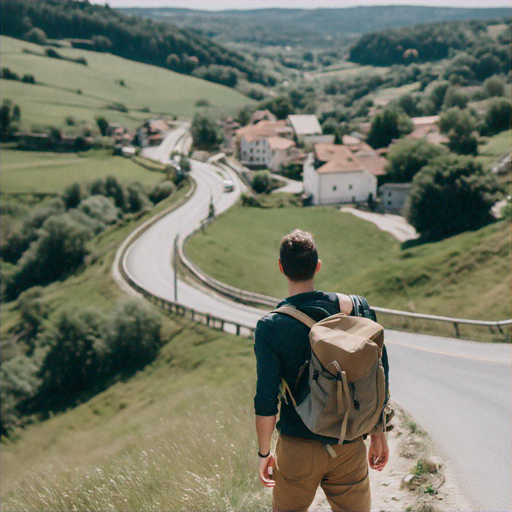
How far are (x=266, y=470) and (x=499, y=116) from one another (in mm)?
83768

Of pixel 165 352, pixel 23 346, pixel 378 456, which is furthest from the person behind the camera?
pixel 23 346

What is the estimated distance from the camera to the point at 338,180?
207ft

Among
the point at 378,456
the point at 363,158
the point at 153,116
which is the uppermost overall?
the point at 378,456

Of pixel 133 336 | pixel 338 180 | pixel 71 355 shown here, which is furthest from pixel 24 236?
pixel 133 336

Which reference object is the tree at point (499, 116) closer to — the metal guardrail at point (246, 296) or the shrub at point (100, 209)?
the metal guardrail at point (246, 296)

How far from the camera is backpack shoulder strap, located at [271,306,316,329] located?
4.00 meters

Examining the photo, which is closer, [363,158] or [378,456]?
[378,456]

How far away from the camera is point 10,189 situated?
75.5m

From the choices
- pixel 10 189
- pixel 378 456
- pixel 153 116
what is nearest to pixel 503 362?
pixel 378 456

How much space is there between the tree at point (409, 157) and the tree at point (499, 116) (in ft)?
59.3

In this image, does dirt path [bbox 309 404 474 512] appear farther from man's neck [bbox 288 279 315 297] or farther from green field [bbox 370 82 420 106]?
green field [bbox 370 82 420 106]

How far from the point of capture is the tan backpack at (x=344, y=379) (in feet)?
11.8

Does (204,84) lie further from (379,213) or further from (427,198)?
(427,198)

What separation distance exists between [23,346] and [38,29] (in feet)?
603
